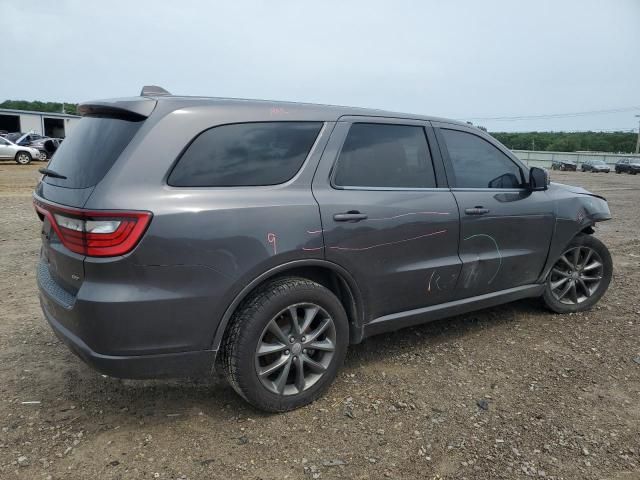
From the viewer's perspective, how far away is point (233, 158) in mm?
2631

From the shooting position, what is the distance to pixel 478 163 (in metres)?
3.78

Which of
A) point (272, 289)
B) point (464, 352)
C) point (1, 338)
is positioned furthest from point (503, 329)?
point (1, 338)

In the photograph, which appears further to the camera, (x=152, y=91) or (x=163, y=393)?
(x=163, y=393)

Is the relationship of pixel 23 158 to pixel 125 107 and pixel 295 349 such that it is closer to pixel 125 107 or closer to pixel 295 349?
pixel 125 107

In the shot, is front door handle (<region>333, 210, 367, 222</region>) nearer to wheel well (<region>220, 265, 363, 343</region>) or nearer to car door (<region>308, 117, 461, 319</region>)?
car door (<region>308, 117, 461, 319</region>)

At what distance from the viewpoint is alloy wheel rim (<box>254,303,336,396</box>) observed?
2.74m

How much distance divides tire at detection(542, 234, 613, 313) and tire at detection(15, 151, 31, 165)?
26752 mm

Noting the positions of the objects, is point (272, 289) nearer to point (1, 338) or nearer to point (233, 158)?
point (233, 158)

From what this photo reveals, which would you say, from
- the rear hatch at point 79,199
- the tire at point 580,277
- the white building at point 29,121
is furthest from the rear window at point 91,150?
the white building at point 29,121

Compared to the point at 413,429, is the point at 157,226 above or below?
above

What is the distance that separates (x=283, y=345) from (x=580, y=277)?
122 inches

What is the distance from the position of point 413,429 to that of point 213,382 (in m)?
1.30

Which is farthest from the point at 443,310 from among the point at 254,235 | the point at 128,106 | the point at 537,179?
the point at 128,106

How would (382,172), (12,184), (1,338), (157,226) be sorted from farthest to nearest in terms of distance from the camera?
(12,184) < (1,338) < (382,172) < (157,226)
